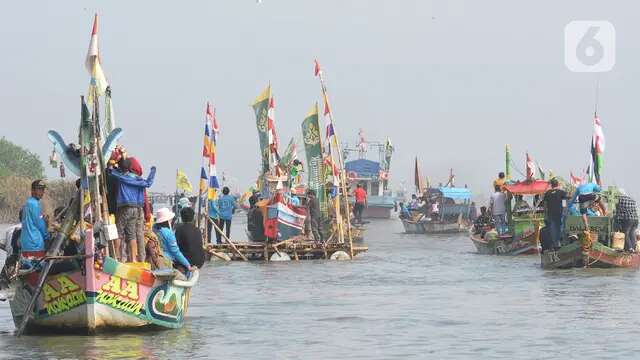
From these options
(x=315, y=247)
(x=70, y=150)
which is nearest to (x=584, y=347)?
(x=70, y=150)

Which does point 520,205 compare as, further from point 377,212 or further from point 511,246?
point 377,212

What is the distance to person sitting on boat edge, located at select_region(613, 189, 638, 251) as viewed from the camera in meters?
24.6

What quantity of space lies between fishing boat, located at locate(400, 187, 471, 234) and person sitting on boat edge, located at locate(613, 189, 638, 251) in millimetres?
27385

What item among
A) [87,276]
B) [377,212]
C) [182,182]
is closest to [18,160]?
[377,212]

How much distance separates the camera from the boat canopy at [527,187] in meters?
31.5

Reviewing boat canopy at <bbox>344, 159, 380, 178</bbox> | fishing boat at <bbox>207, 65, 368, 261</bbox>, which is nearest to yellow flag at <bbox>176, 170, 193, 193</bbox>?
fishing boat at <bbox>207, 65, 368, 261</bbox>

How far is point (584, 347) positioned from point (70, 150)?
5.80 metres

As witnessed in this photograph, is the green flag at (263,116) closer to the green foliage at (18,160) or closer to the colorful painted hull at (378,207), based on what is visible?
the colorful painted hull at (378,207)

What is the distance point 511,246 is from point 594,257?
6881mm

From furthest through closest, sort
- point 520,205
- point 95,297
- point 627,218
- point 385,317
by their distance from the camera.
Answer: point 520,205 → point 627,218 → point 385,317 → point 95,297

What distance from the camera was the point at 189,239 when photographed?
16359mm

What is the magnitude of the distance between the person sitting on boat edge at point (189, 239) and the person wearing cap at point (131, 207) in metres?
0.59

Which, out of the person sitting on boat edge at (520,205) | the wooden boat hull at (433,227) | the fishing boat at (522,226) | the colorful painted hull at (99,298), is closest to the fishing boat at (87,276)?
the colorful painted hull at (99,298)

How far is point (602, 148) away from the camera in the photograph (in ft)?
98.3
